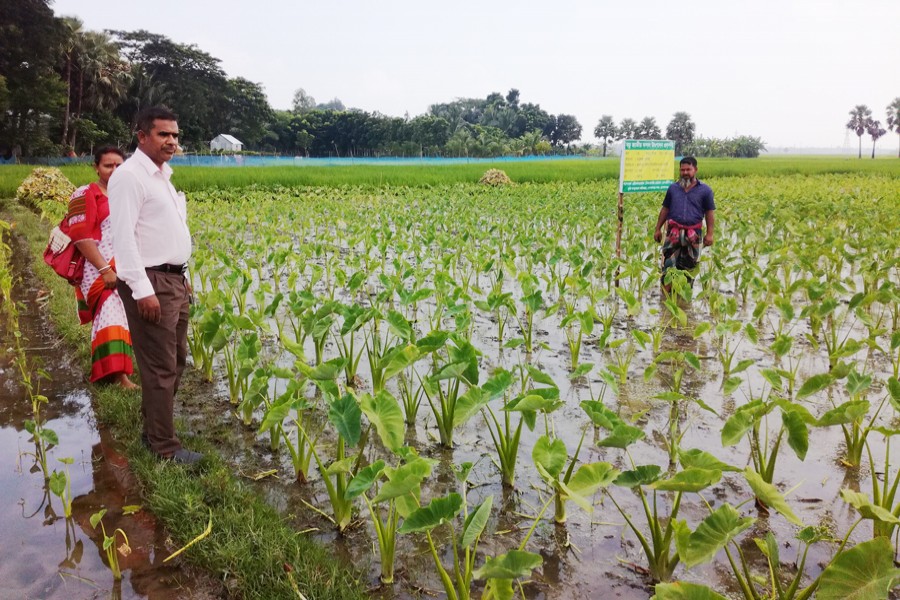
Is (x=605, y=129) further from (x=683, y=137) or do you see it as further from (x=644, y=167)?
(x=644, y=167)

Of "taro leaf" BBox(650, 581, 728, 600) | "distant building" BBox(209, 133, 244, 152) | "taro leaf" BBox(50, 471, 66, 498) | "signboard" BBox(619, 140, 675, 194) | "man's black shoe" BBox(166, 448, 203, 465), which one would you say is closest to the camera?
"taro leaf" BBox(650, 581, 728, 600)

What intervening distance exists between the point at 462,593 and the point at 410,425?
163 cm

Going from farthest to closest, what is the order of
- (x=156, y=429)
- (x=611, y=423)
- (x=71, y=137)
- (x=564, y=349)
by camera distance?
(x=71, y=137) < (x=564, y=349) < (x=156, y=429) < (x=611, y=423)

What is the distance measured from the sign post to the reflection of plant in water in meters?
5.83

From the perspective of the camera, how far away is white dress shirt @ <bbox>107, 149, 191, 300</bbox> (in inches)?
105

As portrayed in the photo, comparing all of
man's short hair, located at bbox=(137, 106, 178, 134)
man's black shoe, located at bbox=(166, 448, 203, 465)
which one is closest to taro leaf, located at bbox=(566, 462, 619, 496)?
man's black shoe, located at bbox=(166, 448, 203, 465)

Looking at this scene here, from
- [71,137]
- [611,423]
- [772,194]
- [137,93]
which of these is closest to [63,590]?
[611,423]

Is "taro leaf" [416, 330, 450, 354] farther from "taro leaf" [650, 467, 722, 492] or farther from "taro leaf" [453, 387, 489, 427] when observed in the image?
"taro leaf" [650, 467, 722, 492]

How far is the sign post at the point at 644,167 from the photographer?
7105 millimetres

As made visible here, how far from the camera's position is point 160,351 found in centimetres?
290

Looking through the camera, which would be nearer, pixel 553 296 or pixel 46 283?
pixel 553 296

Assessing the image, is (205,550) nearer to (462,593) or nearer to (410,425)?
(462,593)

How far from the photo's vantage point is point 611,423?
2385mm

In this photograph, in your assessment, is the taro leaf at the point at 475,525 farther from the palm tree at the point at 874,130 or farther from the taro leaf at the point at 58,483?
the palm tree at the point at 874,130
